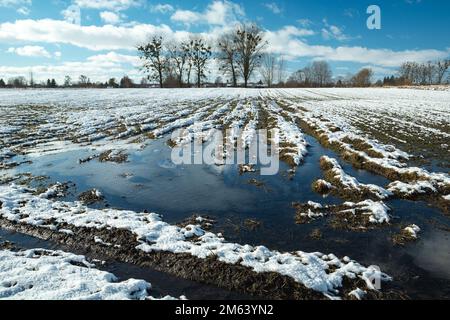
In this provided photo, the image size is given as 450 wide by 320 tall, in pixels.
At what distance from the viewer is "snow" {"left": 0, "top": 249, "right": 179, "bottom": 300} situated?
12.6 feet

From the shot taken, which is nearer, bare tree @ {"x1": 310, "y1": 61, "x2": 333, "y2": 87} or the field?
the field

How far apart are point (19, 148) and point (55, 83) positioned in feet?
276

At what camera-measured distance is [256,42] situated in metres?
65.1

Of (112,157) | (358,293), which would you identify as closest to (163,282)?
(358,293)

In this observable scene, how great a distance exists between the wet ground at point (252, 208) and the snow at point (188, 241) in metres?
0.31

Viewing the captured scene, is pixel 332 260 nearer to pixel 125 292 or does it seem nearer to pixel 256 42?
pixel 125 292

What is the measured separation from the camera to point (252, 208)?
257 inches

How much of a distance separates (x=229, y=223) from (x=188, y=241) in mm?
1006

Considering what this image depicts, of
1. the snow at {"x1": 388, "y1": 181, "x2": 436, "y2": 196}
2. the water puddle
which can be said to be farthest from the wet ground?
the snow at {"x1": 388, "y1": 181, "x2": 436, "y2": 196}

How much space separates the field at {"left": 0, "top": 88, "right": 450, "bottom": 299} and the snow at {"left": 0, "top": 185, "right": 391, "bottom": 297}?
22 millimetres

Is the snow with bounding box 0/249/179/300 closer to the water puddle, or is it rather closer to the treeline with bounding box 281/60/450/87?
the water puddle

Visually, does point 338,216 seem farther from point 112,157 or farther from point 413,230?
point 112,157
